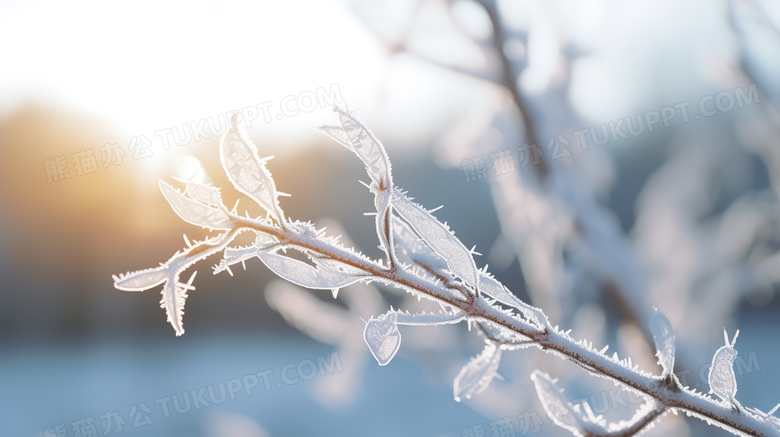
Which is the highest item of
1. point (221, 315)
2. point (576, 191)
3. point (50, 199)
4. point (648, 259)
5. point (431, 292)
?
point (50, 199)

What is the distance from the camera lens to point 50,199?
827 cm

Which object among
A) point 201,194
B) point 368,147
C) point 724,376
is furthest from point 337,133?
point 724,376

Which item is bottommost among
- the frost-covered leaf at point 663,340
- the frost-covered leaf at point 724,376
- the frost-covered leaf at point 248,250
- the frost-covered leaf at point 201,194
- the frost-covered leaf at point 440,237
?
the frost-covered leaf at point 724,376

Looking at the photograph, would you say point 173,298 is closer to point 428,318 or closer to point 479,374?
point 428,318

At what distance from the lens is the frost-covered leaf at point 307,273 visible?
0.40 metres

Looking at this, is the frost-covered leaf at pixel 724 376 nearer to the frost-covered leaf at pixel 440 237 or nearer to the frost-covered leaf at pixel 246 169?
the frost-covered leaf at pixel 440 237

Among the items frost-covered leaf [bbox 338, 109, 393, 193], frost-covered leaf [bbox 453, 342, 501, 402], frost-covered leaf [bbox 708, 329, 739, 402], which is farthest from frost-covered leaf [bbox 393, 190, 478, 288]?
frost-covered leaf [bbox 708, 329, 739, 402]

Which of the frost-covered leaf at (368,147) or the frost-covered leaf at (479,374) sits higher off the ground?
the frost-covered leaf at (368,147)

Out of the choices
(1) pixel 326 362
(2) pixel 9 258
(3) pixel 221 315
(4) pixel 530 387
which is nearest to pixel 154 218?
(3) pixel 221 315

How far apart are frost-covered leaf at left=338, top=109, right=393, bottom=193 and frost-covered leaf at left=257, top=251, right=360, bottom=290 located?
95mm

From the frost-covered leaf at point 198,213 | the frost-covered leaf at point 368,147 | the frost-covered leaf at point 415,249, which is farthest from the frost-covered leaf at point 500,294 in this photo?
the frost-covered leaf at point 198,213

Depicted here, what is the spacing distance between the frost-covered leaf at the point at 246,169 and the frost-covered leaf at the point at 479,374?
11.7 inches

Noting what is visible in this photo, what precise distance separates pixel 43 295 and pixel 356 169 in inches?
264

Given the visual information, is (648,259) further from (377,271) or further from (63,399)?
(63,399)
